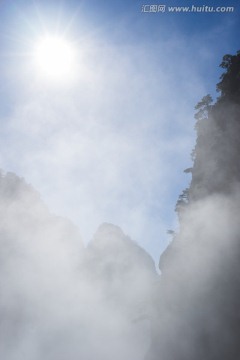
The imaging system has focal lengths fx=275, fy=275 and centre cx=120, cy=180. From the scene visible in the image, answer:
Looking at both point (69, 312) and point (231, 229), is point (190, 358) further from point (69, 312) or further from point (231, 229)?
point (69, 312)

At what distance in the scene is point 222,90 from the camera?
2181 centimetres

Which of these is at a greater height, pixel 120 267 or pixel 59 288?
pixel 120 267

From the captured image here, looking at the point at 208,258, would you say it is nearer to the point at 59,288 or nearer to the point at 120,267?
the point at 59,288

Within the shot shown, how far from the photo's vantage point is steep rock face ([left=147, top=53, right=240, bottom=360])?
17358mm

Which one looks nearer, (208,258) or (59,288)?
(208,258)

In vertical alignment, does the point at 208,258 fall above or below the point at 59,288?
below

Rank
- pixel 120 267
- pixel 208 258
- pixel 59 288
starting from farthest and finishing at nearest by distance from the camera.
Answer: pixel 120 267 < pixel 59 288 < pixel 208 258

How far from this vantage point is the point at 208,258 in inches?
762

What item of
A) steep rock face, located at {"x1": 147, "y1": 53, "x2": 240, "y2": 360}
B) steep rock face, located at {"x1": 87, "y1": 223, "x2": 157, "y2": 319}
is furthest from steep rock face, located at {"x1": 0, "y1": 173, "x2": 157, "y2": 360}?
steep rock face, located at {"x1": 147, "y1": 53, "x2": 240, "y2": 360}

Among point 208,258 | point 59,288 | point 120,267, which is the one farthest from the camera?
point 120,267

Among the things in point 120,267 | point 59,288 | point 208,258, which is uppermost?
point 120,267

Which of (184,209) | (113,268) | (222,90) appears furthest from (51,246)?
(222,90)

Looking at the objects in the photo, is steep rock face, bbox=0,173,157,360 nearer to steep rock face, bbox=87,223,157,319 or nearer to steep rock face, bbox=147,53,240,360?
steep rock face, bbox=87,223,157,319

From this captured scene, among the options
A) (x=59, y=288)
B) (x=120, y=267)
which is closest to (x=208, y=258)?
(x=59, y=288)
